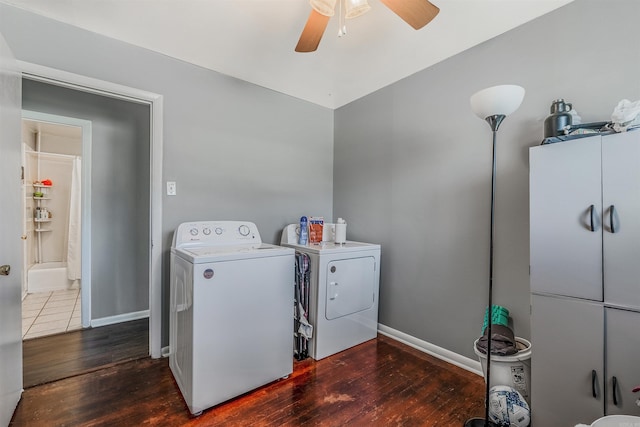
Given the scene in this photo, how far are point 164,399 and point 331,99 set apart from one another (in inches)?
119

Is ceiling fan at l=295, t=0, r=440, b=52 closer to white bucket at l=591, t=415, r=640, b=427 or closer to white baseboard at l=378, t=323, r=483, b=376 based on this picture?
white bucket at l=591, t=415, r=640, b=427

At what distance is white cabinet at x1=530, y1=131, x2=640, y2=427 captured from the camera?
46.8 inches

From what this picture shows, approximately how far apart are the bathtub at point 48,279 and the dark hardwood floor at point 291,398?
109 inches

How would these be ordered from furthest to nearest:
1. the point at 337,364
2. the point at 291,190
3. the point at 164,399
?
the point at 291,190 → the point at 337,364 → the point at 164,399

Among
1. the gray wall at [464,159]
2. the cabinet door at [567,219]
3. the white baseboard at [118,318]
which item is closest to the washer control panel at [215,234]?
→ the gray wall at [464,159]

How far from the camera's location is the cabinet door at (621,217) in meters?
1.17

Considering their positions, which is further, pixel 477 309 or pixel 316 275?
pixel 316 275

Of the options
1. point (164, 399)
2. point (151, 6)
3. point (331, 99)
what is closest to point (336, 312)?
point (164, 399)

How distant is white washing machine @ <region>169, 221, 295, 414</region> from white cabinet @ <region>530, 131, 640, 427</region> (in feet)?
4.82

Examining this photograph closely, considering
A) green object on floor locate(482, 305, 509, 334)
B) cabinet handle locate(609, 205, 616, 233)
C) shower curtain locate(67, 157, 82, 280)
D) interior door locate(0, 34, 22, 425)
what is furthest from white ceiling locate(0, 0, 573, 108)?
shower curtain locate(67, 157, 82, 280)

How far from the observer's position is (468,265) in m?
2.08

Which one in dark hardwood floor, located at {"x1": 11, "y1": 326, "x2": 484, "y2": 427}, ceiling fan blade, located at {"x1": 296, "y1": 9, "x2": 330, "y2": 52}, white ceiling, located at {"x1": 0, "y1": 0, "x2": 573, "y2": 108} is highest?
white ceiling, located at {"x1": 0, "y1": 0, "x2": 573, "y2": 108}

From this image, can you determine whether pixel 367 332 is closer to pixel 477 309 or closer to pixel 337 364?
pixel 337 364

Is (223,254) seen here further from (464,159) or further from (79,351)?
(464,159)
